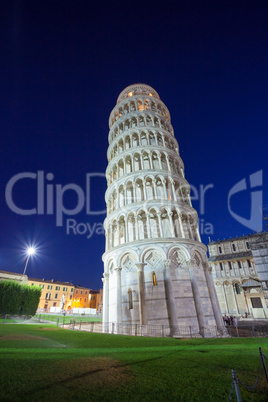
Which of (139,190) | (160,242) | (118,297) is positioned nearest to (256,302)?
(160,242)

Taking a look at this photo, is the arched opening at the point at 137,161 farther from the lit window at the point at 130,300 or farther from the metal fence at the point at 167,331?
the metal fence at the point at 167,331

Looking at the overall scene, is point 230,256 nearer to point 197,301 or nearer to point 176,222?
point 176,222

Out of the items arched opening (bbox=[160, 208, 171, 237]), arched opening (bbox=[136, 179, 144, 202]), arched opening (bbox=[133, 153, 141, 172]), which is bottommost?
arched opening (bbox=[160, 208, 171, 237])

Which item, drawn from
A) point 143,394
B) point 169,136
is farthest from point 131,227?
point 143,394

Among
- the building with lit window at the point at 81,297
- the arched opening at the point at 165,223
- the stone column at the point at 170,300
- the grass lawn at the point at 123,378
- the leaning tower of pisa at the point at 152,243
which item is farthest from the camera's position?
the building with lit window at the point at 81,297

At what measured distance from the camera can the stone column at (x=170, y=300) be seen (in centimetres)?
1780

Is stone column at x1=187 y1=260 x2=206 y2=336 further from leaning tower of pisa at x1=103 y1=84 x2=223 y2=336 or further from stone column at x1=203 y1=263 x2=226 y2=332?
stone column at x1=203 y1=263 x2=226 y2=332

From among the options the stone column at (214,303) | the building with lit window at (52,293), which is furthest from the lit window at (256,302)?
the building with lit window at (52,293)

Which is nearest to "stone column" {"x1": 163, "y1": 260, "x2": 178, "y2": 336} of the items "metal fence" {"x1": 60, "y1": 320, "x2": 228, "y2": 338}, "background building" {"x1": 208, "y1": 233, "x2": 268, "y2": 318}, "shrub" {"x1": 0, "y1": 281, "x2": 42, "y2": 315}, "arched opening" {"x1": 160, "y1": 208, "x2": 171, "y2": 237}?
"metal fence" {"x1": 60, "y1": 320, "x2": 228, "y2": 338}

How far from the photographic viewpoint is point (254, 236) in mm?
51938

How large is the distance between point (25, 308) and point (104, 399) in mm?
37778

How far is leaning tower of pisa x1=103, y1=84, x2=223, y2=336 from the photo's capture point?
19391mm

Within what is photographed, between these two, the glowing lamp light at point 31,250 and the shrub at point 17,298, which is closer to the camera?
the shrub at point 17,298

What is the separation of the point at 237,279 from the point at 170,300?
35.8 meters
